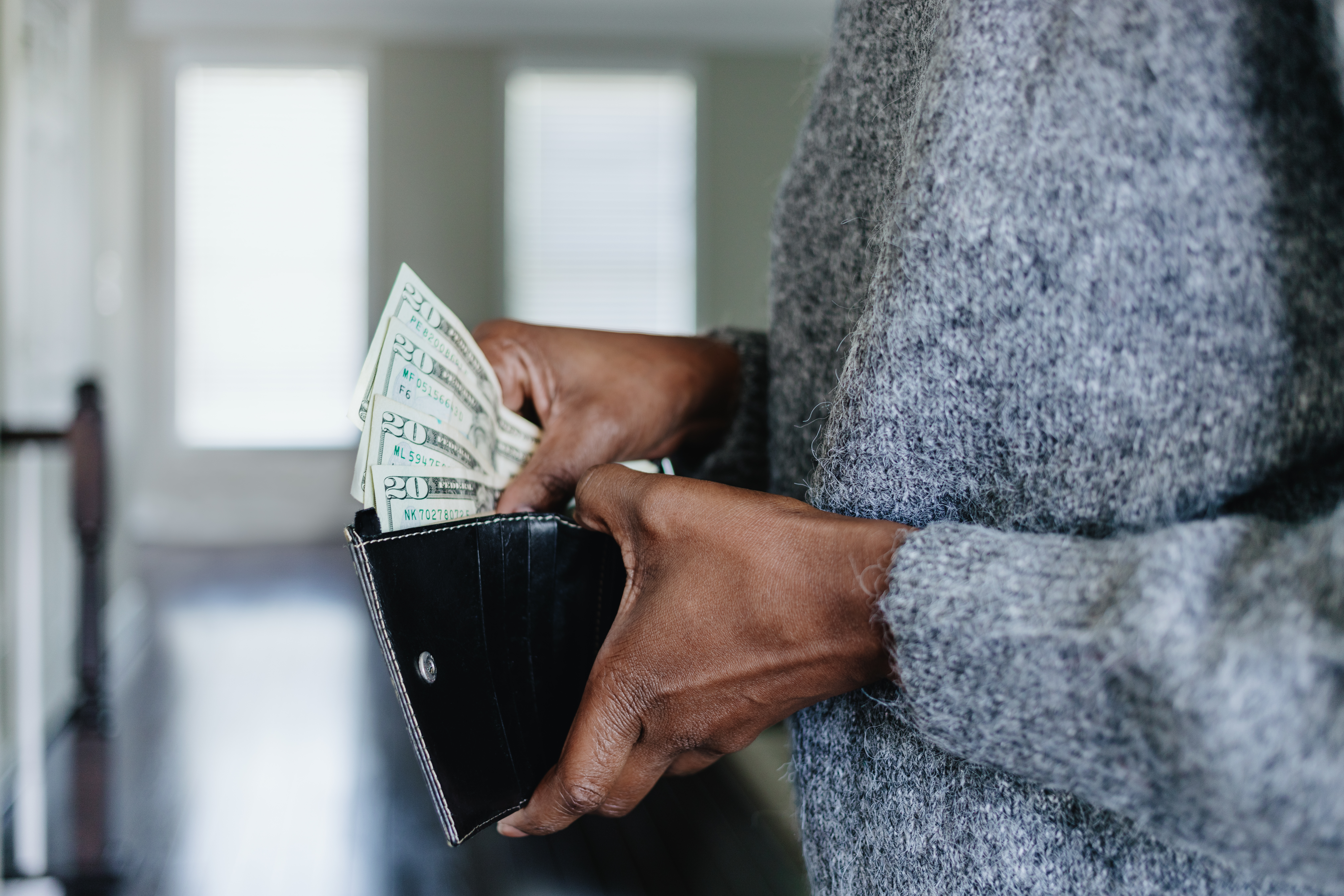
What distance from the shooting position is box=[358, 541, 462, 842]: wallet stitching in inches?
18.4

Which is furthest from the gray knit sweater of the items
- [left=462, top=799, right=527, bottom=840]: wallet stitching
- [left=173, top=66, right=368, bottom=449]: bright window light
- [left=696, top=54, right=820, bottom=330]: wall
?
[left=173, top=66, right=368, bottom=449]: bright window light

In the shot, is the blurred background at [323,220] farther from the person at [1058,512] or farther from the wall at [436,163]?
the person at [1058,512]

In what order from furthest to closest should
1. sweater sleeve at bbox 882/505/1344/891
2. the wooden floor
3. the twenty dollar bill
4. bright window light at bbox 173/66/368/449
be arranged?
1. bright window light at bbox 173/66/368/449
2. the wooden floor
3. the twenty dollar bill
4. sweater sleeve at bbox 882/505/1344/891

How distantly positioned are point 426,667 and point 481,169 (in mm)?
5206

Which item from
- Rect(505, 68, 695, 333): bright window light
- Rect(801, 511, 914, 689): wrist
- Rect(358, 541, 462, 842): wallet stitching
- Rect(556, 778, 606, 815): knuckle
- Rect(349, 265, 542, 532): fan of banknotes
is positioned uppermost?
Rect(505, 68, 695, 333): bright window light

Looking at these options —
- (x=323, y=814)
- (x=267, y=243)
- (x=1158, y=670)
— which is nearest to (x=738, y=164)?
(x=267, y=243)

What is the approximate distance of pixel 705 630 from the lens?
1.47 feet

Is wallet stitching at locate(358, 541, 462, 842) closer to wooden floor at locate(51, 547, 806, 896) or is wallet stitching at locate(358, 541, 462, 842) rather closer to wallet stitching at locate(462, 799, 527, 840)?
wallet stitching at locate(462, 799, 527, 840)

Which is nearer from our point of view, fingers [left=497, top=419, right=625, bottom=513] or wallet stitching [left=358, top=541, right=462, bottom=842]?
wallet stitching [left=358, top=541, right=462, bottom=842]

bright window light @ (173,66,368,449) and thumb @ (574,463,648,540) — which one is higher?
bright window light @ (173,66,368,449)

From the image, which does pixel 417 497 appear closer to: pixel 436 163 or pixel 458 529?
pixel 458 529

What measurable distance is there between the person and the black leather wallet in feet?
0.14

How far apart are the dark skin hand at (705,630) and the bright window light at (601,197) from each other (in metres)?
4.88

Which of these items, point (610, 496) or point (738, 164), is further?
point (738, 164)
